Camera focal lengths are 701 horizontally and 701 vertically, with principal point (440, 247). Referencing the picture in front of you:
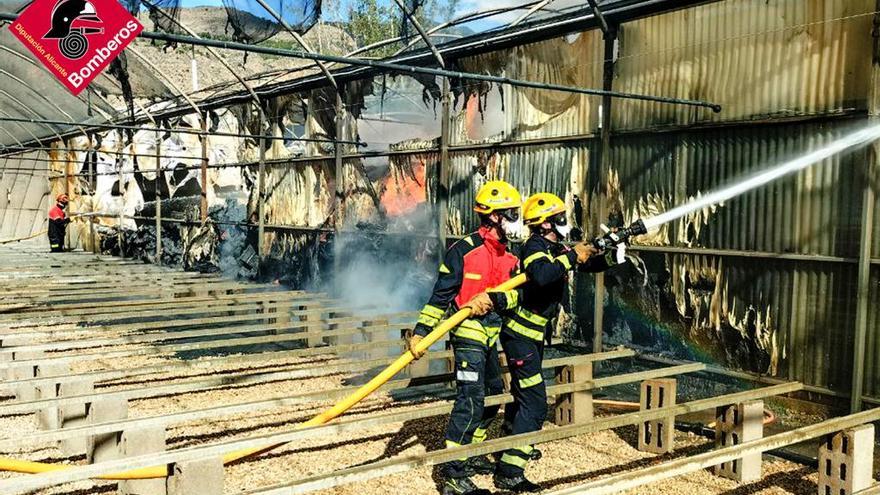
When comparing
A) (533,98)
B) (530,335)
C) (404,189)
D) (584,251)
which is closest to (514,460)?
(530,335)

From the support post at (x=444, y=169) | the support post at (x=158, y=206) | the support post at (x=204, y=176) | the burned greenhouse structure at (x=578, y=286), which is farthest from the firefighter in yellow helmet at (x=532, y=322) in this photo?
the support post at (x=158, y=206)

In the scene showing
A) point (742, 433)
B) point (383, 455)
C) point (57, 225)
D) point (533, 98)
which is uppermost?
point (533, 98)

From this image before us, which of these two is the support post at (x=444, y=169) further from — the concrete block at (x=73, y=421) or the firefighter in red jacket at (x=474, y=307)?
the concrete block at (x=73, y=421)

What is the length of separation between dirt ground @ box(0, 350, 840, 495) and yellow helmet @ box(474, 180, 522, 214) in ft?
6.49

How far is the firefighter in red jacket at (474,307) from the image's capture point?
4.84 metres

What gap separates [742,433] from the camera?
5.11 metres

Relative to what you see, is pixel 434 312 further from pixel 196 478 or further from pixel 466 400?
pixel 196 478

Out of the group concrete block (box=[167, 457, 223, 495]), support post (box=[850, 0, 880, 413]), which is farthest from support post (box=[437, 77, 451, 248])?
concrete block (box=[167, 457, 223, 495])

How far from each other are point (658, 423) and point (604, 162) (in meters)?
3.08

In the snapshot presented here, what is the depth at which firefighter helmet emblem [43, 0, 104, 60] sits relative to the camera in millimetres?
7461

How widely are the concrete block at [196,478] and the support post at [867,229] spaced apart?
4922mm

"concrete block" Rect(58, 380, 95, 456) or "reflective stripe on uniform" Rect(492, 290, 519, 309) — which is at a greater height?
"reflective stripe on uniform" Rect(492, 290, 519, 309)

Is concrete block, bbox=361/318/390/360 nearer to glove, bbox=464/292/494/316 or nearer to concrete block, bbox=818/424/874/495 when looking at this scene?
glove, bbox=464/292/494/316

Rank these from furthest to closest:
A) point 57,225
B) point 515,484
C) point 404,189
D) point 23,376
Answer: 1. point 57,225
2. point 404,189
3. point 23,376
4. point 515,484
